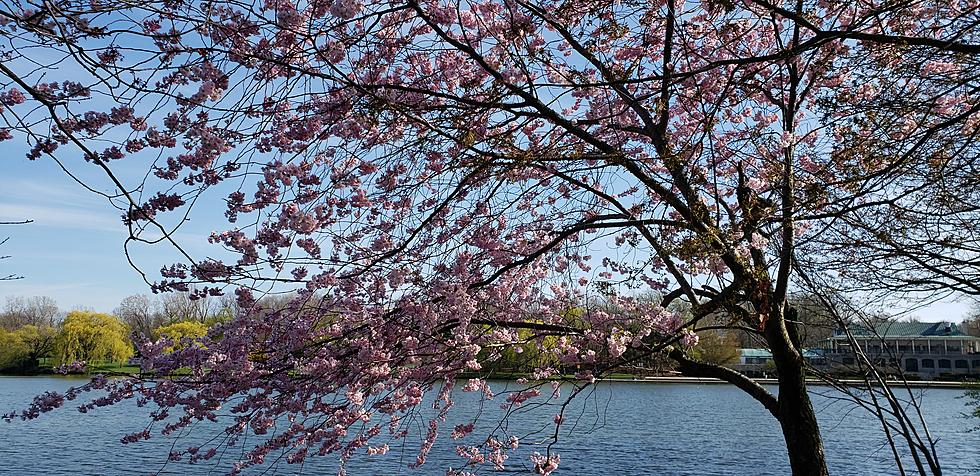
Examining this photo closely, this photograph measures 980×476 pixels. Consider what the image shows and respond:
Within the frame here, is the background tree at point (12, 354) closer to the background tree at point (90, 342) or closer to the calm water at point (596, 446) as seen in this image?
the background tree at point (90, 342)

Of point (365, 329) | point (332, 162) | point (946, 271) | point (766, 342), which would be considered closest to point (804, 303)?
point (766, 342)

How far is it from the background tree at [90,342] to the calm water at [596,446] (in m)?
18.5

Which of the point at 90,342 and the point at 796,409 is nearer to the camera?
the point at 796,409

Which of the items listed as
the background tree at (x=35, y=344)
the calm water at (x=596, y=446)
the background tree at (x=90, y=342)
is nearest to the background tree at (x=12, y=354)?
the background tree at (x=35, y=344)

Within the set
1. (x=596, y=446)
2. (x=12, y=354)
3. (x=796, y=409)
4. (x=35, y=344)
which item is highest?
(x=35, y=344)

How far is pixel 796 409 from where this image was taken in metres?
6.54

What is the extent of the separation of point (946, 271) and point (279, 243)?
17.1ft

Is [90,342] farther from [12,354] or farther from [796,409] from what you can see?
[796,409]

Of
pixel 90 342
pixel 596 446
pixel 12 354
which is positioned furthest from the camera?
pixel 12 354

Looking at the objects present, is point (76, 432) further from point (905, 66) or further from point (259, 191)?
point (905, 66)

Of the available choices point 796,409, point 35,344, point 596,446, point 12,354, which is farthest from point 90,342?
point 796,409

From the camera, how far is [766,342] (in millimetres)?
7098

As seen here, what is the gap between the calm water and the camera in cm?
1595

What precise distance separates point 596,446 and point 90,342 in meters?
41.0
